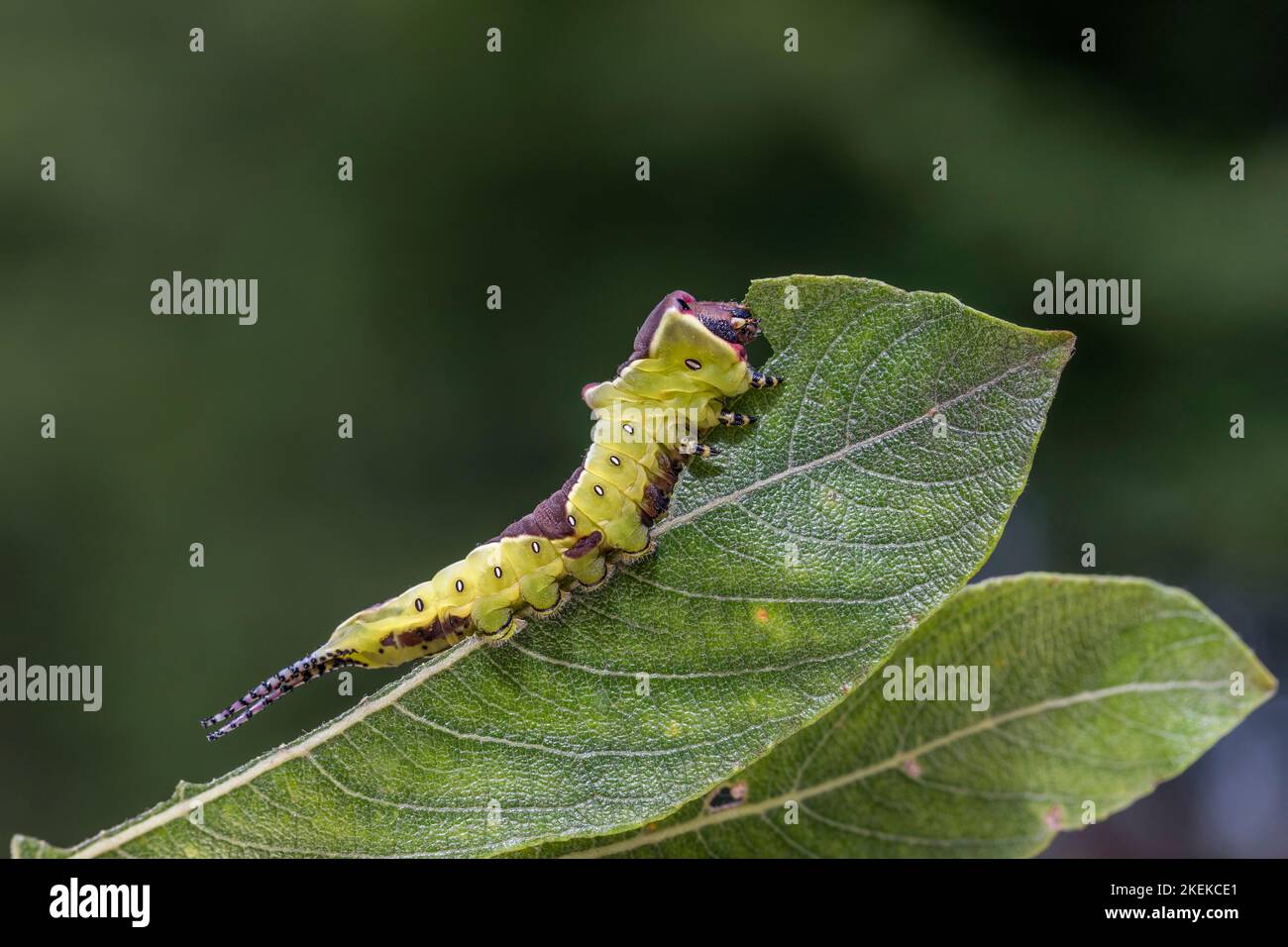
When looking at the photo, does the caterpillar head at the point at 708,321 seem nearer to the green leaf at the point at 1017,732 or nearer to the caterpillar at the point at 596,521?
the caterpillar at the point at 596,521

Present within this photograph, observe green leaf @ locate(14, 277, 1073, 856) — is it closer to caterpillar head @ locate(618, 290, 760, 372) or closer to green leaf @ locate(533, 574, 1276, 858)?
caterpillar head @ locate(618, 290, 760, 372)

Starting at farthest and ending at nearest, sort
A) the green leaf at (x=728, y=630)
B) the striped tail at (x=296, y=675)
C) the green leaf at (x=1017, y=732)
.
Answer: the green leaf at (x=1017, y=732) < the striped tail at (x=296, y=675) < the green leaf at (x=728, y=630)

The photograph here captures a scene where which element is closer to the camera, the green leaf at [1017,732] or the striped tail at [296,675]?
the striped tail at [296,675]

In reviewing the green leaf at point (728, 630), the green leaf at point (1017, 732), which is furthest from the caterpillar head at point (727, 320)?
the green leaf at point (1017, 732)

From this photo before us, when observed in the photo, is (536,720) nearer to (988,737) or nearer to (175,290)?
(988,737)

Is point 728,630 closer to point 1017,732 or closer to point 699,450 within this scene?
point 699,450

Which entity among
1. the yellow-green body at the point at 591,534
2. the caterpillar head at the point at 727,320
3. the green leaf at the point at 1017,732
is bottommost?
the green leaf at the point at 1017,732

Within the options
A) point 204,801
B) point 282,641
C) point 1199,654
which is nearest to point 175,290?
point 282,641
